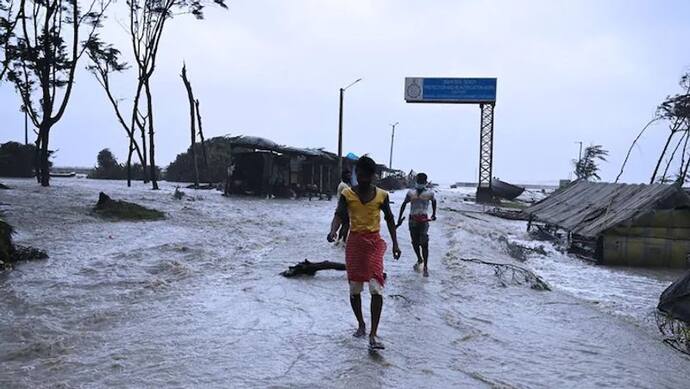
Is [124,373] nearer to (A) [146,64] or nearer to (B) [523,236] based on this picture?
(B) [523,236]

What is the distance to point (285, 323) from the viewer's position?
247 inches

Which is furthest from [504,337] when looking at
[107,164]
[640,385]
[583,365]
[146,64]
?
[107,164]

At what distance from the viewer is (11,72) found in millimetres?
32406

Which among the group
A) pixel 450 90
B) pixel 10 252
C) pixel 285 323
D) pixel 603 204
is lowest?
pixel 285 323

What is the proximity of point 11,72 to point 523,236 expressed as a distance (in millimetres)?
29588

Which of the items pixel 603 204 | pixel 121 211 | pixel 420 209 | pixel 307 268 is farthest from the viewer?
pixel 121 211

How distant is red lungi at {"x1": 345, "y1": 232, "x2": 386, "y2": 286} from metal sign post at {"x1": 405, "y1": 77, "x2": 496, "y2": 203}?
114ft

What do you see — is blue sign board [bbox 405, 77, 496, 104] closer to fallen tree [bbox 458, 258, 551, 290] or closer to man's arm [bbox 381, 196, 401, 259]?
fallen tree [bbox 458, 258, 551, 290]

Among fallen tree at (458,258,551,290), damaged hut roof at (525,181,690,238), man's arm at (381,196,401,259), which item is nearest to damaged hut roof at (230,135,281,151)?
damaged hut roof at (525,181,690,238)

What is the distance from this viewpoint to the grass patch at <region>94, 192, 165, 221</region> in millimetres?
14788

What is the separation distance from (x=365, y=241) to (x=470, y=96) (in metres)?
35.4

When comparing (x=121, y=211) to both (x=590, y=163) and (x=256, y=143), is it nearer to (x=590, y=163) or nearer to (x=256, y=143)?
(x=256, y=143)

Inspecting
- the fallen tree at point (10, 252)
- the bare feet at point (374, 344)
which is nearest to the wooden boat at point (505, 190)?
the fallen tree at point (10, 252)

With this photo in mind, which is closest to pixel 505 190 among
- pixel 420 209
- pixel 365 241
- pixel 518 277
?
pixel 518 277
